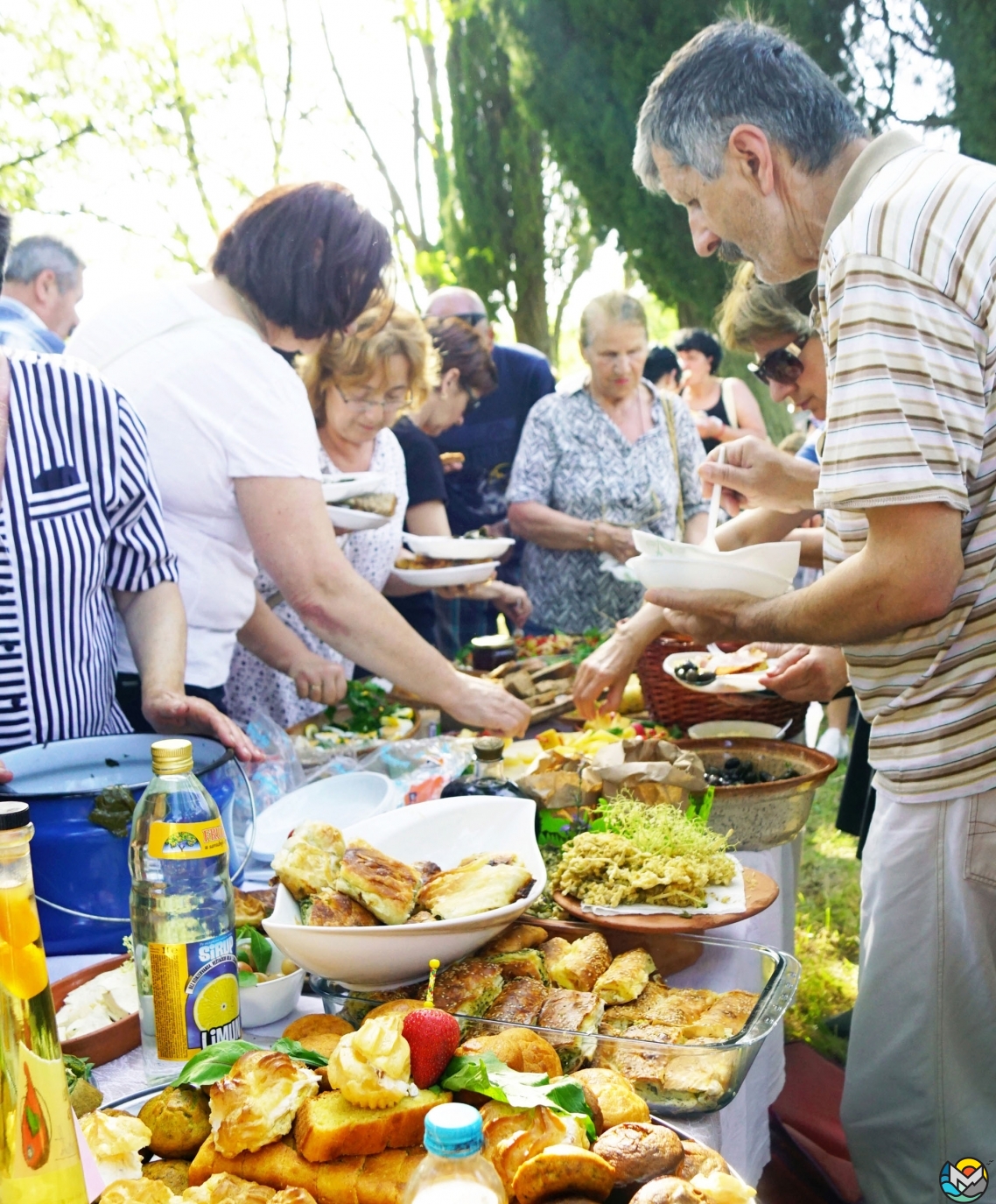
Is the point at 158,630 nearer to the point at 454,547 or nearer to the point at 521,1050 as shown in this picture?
the point at 521,1050

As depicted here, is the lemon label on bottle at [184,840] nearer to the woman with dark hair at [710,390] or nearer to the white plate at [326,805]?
the white plate at [326,805]

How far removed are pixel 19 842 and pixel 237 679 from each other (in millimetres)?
2348

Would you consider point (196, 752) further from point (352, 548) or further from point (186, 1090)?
point (352, 548)

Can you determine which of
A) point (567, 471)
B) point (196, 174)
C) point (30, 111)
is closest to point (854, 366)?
point (567, 471)

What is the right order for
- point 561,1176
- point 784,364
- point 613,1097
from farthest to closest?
point 784,364, point 613,1097, point 561,1176

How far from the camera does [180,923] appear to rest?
110cm

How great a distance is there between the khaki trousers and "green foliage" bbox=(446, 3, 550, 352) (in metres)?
11.9

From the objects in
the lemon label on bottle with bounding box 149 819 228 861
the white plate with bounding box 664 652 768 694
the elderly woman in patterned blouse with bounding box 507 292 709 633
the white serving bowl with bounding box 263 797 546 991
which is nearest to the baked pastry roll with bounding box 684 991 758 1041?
the white serving bowl with bounding box 263 797 546 991

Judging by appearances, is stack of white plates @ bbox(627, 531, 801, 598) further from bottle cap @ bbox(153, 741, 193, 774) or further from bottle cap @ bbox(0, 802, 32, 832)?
bottle cap @ bbox(0, 802, 32, 832)

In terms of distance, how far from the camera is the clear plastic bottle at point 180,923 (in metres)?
1.10

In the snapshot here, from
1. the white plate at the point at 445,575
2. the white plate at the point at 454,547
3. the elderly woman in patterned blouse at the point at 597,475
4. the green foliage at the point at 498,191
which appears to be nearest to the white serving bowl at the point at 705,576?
the white plate at the point at 445,575

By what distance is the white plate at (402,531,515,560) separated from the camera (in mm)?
3676

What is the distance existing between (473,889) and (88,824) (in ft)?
1.64

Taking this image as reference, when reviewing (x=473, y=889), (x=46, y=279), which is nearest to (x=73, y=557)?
(x=473, y=889)
